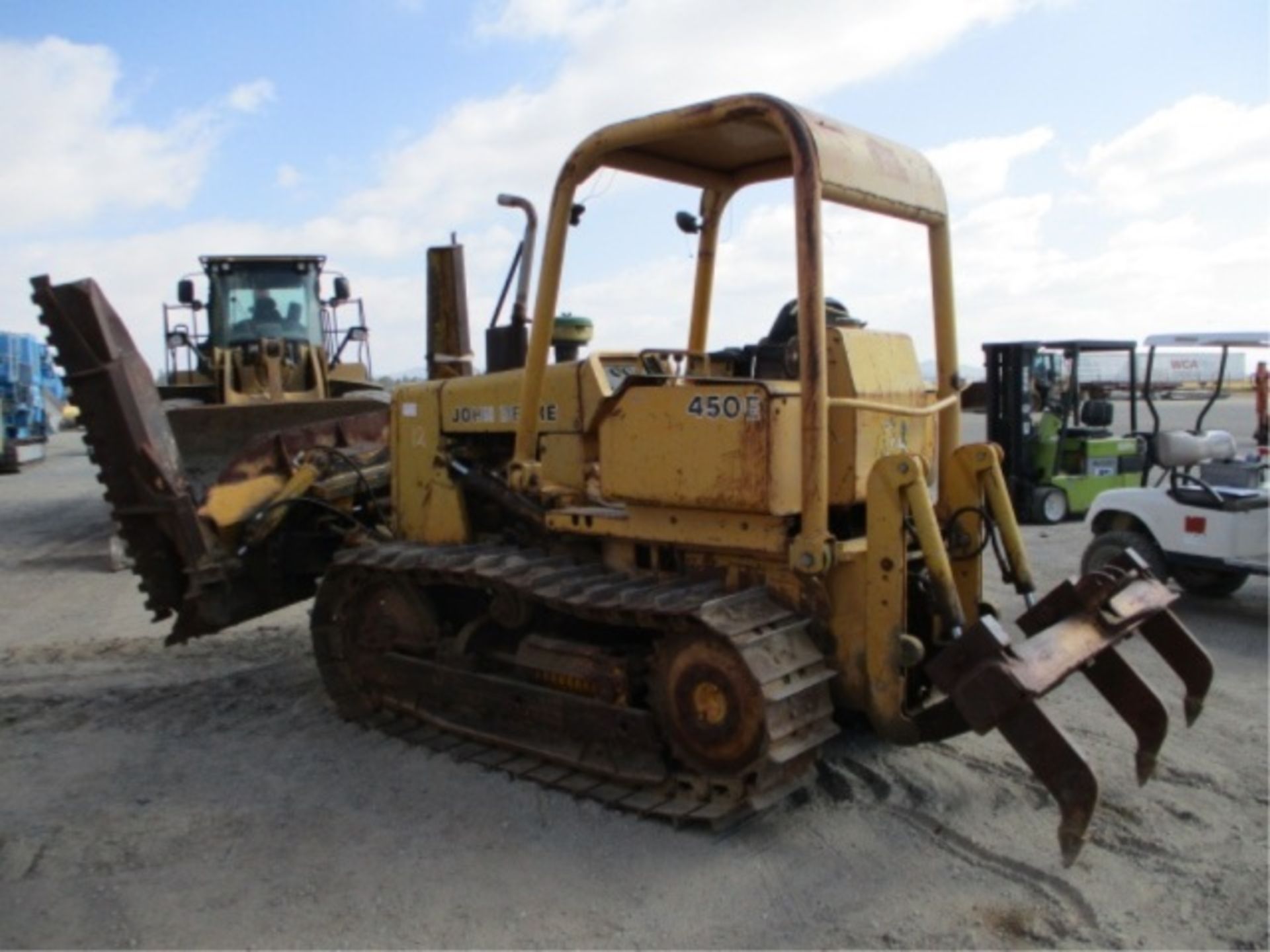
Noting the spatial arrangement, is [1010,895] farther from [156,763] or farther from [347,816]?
[156,763]

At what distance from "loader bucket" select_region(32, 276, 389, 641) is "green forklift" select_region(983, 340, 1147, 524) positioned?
8.92 m

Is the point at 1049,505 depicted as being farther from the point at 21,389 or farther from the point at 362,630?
the point at 21,389

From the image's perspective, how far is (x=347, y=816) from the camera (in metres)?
4.33

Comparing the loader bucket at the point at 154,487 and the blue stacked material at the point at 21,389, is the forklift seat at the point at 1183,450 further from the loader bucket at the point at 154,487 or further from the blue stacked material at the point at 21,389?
the blue stacked material at the point at 21,389

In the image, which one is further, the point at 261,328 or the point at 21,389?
the point at 21,389

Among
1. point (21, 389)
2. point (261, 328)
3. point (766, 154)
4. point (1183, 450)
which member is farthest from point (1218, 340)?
point (21, 389)

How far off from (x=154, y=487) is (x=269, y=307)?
783cm

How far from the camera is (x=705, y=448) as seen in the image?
4188mm

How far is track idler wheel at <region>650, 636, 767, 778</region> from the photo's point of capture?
3951 millimetres

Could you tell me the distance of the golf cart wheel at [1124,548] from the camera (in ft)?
26.1

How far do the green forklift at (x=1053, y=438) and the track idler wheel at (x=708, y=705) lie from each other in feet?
30.2

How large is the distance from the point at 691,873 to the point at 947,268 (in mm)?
2825

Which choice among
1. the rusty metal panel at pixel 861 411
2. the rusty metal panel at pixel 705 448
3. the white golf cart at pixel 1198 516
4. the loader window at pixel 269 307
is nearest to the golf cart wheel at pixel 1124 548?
the white golf cart at pixel 1198 516

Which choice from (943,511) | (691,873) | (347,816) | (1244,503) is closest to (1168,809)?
(943,511)
